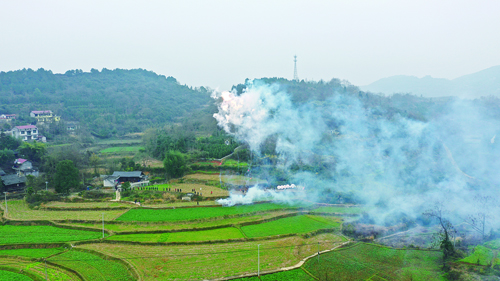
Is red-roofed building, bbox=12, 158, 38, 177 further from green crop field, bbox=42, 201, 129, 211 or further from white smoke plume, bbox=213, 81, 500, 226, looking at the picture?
white smoke plume, bbox=213, 81, 500, 226

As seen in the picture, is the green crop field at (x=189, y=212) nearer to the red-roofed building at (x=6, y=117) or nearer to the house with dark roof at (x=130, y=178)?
the house with dark roof at (x=130, y=178)

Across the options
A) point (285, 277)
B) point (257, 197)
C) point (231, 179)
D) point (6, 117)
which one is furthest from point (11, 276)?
point (6, 117)

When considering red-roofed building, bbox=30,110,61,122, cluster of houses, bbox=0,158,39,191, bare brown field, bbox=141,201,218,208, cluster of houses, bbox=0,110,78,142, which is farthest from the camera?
red-roofed building, bbox=30,110,61,122

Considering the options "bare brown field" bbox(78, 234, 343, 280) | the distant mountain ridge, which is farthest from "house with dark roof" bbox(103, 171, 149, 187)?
the distant mountain ridge

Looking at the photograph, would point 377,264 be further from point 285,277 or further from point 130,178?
point 130,178

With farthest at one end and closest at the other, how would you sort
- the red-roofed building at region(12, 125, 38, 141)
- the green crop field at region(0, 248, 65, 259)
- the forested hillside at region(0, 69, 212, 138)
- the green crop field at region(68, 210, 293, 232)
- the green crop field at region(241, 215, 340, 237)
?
the forested hillside at region(0, 69, 212, 138) < the red-roofed building at region(12, 125, 38, 141) < the green crop field at region(68, 210, 293, 232) < the green crop field at region(241, 215, 340, 237) < the green crop field at region(0, 248, 65, 259)

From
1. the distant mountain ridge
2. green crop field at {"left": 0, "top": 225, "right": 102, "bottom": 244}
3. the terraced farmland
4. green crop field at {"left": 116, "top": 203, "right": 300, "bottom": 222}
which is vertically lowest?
green crop field at {"left": 0, "top": 225, "right": 102, "bottom": 244}

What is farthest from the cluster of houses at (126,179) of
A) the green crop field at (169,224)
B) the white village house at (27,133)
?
the white village house at (27,133)

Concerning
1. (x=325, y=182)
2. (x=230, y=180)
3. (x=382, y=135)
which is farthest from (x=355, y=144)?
(x=230, y=180)

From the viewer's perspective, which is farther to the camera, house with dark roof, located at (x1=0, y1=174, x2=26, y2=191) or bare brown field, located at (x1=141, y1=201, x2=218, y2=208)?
house with dark roof, located at (x1=0, y1=174, x2=26, y2=191)
